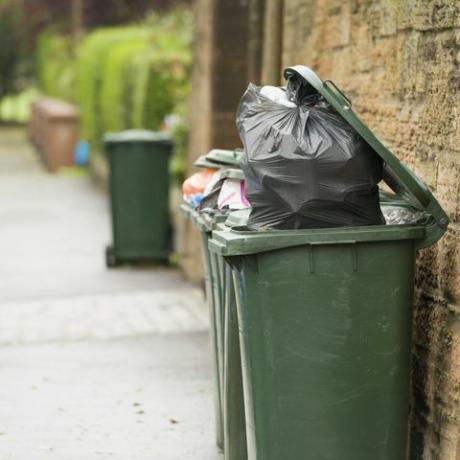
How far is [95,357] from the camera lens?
26.4ft

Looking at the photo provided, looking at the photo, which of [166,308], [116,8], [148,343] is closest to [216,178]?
[148,343]

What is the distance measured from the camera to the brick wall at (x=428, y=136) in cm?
479

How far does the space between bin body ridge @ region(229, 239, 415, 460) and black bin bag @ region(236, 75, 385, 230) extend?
207 millimetres

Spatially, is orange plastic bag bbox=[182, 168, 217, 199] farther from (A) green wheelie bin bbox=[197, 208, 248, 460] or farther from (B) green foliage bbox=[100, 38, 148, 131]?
(B) green foliage bbox=[100, 38, 148, 131]

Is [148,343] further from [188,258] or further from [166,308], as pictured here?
[188,258]

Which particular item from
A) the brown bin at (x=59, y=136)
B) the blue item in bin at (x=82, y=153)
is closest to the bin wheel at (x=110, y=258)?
the blue item in bin at (x=82, y=153)

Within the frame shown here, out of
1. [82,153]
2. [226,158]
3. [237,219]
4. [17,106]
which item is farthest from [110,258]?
[17,106]

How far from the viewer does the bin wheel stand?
11.8 m

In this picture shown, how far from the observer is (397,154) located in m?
5.58

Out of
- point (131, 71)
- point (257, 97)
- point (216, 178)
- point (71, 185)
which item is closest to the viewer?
point (257, 97)

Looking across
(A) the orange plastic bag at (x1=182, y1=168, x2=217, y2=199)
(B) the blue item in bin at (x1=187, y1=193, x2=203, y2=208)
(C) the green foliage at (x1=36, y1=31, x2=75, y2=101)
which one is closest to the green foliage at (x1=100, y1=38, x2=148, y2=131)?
(C) the green foliage at (x1=36, y1=31, x2=75, y2=101)

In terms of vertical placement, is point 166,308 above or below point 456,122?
below

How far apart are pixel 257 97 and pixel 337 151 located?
0.56 metres

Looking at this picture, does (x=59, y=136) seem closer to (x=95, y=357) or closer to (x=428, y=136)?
(x=95, y=357)
